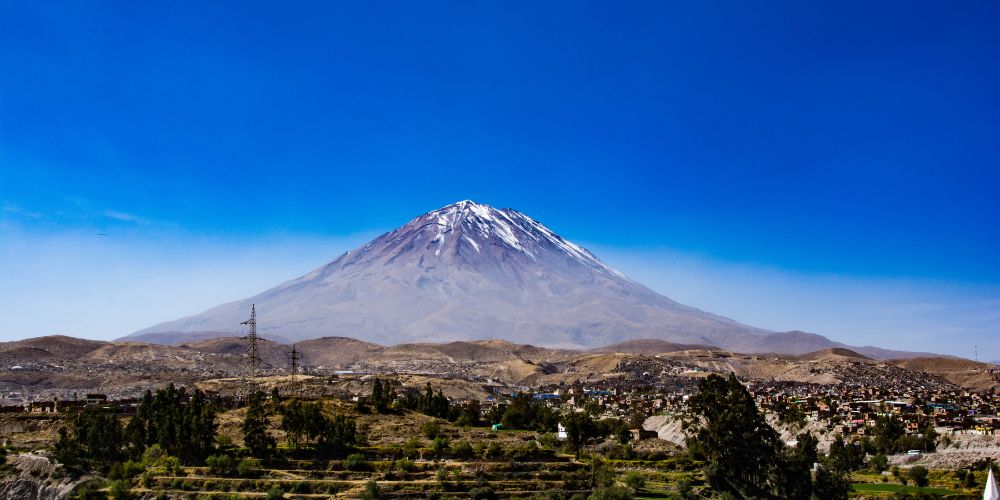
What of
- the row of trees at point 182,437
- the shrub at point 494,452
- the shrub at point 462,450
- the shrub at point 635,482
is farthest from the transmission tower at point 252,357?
the shrub at point 635,482

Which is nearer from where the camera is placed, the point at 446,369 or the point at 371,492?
the point at 371,492

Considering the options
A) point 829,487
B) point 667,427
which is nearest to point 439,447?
point 829,487

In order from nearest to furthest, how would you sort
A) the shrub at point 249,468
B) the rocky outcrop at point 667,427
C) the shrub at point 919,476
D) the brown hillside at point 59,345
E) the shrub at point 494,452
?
1. the shrub at point 249,468
2. the shrub at point 494,452
3. the shrub at point 919,476
4. the rocky outcrop at point 667,427
5. the brown hillside at point 59,345

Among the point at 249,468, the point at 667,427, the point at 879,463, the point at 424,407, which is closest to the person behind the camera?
the point at 249,468

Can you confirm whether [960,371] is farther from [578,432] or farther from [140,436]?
[140,436]

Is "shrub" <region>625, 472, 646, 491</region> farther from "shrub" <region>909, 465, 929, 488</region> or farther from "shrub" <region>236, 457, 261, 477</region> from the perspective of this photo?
"shrub" <region>236, 457, 261, 477</region>

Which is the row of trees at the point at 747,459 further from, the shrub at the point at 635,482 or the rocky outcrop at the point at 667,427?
the rocky outcrop at the point at 667,427

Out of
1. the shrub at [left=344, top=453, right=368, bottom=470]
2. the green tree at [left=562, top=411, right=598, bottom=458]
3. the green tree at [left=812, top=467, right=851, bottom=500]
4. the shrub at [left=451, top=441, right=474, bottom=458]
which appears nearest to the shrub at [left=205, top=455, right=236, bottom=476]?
the shrub at [left=344, top=453, right=368, bottom=470]

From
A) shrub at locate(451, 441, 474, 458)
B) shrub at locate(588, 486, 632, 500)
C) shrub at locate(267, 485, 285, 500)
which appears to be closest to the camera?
shrub at locate(588, 486, 632, 500)

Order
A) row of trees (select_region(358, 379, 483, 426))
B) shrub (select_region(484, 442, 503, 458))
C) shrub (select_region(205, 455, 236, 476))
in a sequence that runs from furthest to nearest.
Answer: row of trees (select_region(358, 379, 483, 426)) < shrub (select_region(484, 442, 503, 458)) < shrub (select_region(205, 455, 236, 476))

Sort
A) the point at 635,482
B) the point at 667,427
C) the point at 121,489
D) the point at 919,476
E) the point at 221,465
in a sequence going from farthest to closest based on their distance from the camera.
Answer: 1. the point at 667,427
2. the point at 919,476
3. the point at 221,465
4. the point at 635,482
5. the point at 121,489

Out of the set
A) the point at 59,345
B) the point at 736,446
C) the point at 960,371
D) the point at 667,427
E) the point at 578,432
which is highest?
the point at 59,345
